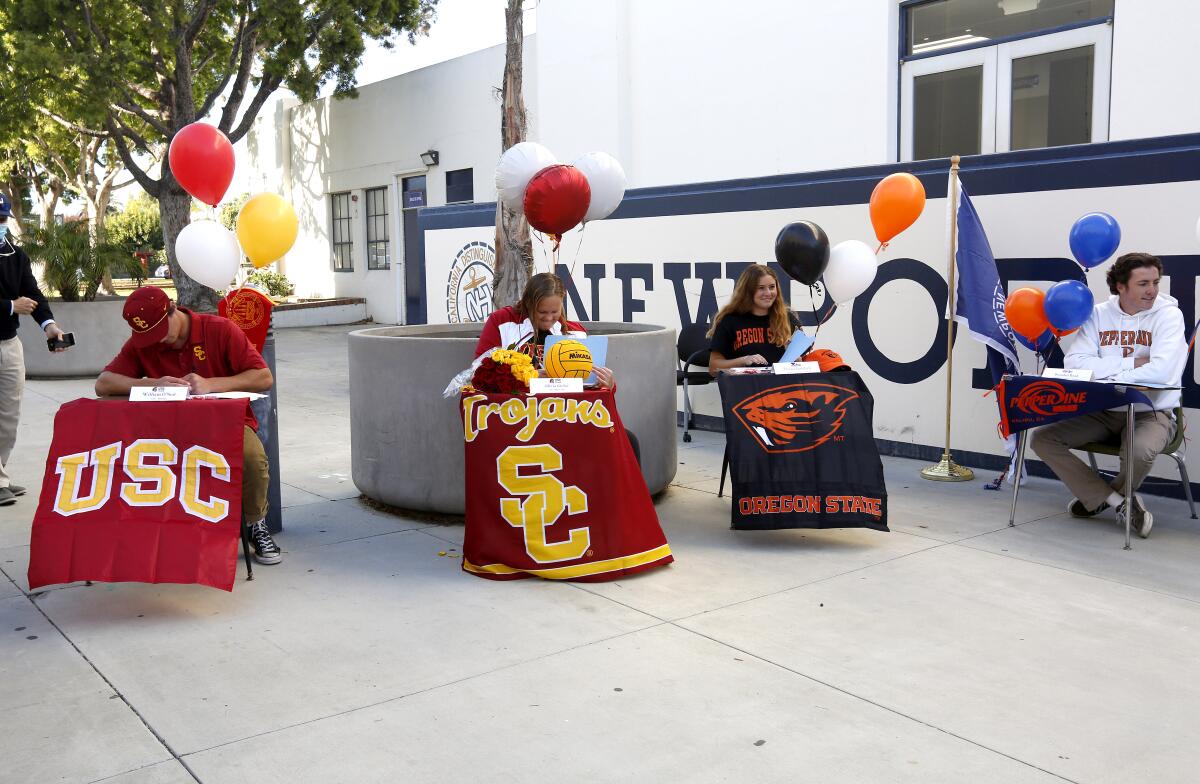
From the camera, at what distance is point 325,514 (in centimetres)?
642

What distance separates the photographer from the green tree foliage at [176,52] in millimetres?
18031

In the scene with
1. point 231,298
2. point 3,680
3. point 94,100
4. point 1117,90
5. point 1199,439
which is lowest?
point 3,680

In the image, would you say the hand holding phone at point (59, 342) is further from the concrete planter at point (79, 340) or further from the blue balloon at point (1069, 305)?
the concrete planter at point (79, 340)

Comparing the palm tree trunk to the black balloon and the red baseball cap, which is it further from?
the red baseball cap

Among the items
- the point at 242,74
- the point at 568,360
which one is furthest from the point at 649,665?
the point at 242,74

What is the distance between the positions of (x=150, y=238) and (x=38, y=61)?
114 feet

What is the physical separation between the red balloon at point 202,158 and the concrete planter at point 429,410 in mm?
1213

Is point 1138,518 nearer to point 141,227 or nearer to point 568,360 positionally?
point 568,360

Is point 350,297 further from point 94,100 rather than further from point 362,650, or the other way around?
point 362,650

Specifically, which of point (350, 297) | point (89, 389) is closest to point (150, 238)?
point (350, 297)

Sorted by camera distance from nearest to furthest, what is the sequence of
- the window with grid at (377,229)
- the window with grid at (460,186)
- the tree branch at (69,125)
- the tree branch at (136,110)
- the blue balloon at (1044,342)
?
the blue balloon at (1044,342) < the tree branch at (136,110) < the window with grid at (460,186) < the window with grid at (377,229) < the tree branch at (69,125)

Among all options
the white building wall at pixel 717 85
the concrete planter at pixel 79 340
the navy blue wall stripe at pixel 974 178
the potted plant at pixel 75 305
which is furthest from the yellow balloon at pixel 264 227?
the potted plant at pixel 75 305

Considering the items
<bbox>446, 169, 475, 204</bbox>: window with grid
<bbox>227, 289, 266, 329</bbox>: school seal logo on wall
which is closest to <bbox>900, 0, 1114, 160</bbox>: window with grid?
<bbox>227, 289, 266, 329</bbox>: school seal logo on wall

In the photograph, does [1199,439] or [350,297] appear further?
[350,297]
